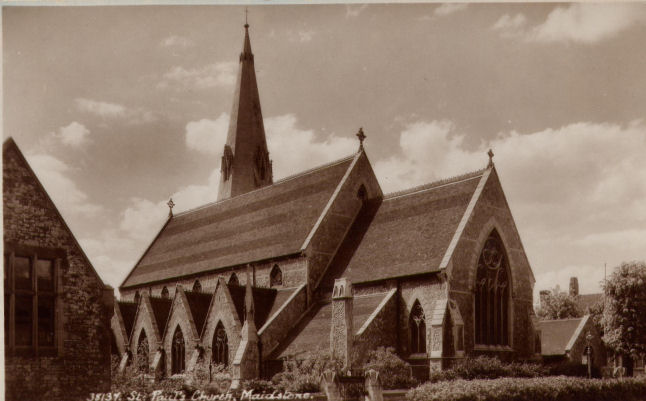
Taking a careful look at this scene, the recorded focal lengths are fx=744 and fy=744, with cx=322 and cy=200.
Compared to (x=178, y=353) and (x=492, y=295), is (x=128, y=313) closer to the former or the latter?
(x=178, y=353)

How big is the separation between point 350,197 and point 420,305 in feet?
30.5

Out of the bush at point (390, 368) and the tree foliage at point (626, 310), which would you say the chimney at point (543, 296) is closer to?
the tree foliage at point (626, 310)

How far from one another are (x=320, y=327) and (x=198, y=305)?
7738 millimetres

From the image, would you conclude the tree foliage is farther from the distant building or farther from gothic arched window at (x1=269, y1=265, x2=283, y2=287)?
the distant building

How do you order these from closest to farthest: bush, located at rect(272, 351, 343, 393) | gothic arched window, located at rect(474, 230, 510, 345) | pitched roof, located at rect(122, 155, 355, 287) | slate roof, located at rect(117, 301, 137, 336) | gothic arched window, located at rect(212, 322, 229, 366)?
bush, located at rect(272, 351, 343, 393), gothic arched window, located at rect(474, 230, 510, 345), gothic arched window, located at rect(212, 322, 229, 366), pitched roof, located at rect(122, 155, 355, 287), slate roof, located at rect(117, 301, 137, 336)

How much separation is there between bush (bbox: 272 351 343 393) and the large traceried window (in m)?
9.36

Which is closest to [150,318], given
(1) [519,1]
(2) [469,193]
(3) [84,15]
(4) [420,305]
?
(4) [420,305]

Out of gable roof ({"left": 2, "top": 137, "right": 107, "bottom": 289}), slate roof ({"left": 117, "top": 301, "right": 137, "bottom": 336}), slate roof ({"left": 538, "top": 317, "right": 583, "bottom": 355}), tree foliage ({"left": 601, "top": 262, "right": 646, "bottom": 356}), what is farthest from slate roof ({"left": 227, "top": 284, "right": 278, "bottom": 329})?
tree foliage ({"left": 601, "top": 262, "right": 646, "bottom": 356})

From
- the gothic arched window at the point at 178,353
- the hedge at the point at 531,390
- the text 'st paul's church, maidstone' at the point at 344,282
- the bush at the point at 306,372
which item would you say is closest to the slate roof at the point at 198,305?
the text 'st paul's church, maidstone' at the point at 344,282

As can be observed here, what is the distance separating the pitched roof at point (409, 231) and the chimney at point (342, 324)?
9.80ft

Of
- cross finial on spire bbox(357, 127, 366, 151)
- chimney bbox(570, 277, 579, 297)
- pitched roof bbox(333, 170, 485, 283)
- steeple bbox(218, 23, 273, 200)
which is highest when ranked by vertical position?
steeple bbox(218, 23, 273, 200)

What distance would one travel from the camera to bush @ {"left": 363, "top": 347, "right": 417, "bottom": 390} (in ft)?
90.7

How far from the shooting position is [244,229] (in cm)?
4209

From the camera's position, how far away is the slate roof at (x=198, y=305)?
1441 inches
